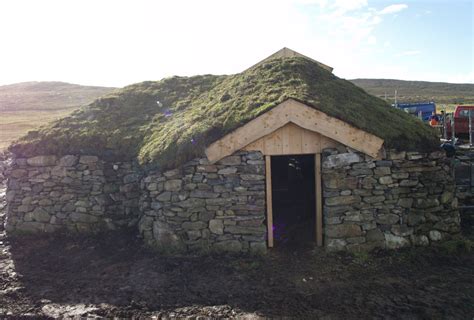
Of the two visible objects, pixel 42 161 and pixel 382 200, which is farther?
pixel 42 161

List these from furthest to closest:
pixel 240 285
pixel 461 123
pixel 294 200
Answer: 1. pixel 461 123
2. pixel 294 200
3. pixel 240 285

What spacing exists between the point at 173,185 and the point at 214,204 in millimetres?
897

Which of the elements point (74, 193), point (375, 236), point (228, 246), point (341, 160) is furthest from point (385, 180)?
point (74, 193)

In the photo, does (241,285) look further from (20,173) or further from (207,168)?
(20,173)

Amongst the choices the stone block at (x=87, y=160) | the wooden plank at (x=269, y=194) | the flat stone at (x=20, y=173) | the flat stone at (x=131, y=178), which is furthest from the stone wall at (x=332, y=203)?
the flat stone at (x=20, y=173)

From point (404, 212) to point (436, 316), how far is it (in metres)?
2.38

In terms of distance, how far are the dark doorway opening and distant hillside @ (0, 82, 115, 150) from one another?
22.7 meters

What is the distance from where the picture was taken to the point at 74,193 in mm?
8609

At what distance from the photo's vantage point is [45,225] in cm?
870

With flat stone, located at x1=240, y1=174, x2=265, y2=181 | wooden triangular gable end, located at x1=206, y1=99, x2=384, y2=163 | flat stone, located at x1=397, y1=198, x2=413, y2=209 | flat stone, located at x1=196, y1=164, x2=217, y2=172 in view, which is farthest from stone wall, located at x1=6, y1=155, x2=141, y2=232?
flat stone, located at x1=397, y1=198, x2=413, y2=209

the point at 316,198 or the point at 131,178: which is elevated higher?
the point at 131,178

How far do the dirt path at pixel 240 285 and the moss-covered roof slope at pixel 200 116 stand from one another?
207cm

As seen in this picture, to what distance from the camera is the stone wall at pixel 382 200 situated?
6.80 metres

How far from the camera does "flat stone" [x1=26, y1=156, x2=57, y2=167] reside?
28.4 ft
